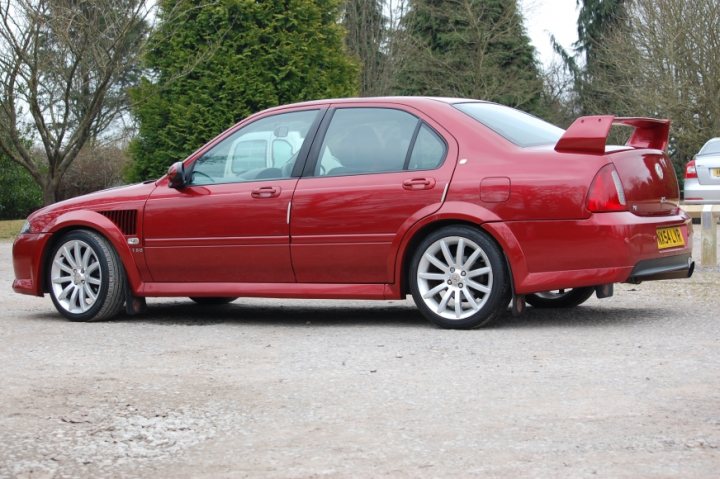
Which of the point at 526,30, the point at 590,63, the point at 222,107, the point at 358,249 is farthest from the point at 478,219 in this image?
the point at 590,63

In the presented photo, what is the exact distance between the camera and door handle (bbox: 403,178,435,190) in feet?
24.6

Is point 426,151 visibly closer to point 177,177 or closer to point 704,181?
point 177,177

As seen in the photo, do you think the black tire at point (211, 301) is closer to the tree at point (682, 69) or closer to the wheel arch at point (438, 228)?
the wheel arch at point (438, 228)

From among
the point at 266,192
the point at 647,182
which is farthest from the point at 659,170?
the point at 266,192

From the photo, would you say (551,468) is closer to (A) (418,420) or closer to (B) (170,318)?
(A) (418,420)

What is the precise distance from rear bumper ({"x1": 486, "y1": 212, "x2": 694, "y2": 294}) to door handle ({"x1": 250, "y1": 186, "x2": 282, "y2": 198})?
158 cm

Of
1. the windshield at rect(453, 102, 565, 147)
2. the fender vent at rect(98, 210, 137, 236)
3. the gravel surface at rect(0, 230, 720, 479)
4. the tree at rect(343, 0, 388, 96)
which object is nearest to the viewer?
the gravel surface at rect(0, 230, 720, 479)

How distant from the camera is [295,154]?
321 inches

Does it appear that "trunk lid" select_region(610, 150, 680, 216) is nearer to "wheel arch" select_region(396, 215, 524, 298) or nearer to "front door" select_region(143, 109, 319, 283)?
"wheel arch" select_region(396, 215, 524, 298)

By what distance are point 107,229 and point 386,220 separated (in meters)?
2.21

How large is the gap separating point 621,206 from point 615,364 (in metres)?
1.49

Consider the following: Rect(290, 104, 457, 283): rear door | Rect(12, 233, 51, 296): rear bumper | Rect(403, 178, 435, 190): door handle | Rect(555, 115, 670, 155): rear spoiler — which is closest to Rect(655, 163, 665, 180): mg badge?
Rect(555, 115, 670, 155): rear spoiler

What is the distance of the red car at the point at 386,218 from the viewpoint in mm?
7199

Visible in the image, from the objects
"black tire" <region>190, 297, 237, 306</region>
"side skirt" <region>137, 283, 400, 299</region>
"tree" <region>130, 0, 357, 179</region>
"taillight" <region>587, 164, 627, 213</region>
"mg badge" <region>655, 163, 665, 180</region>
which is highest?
"tree" <region>130, 0, 357, 179</region>
